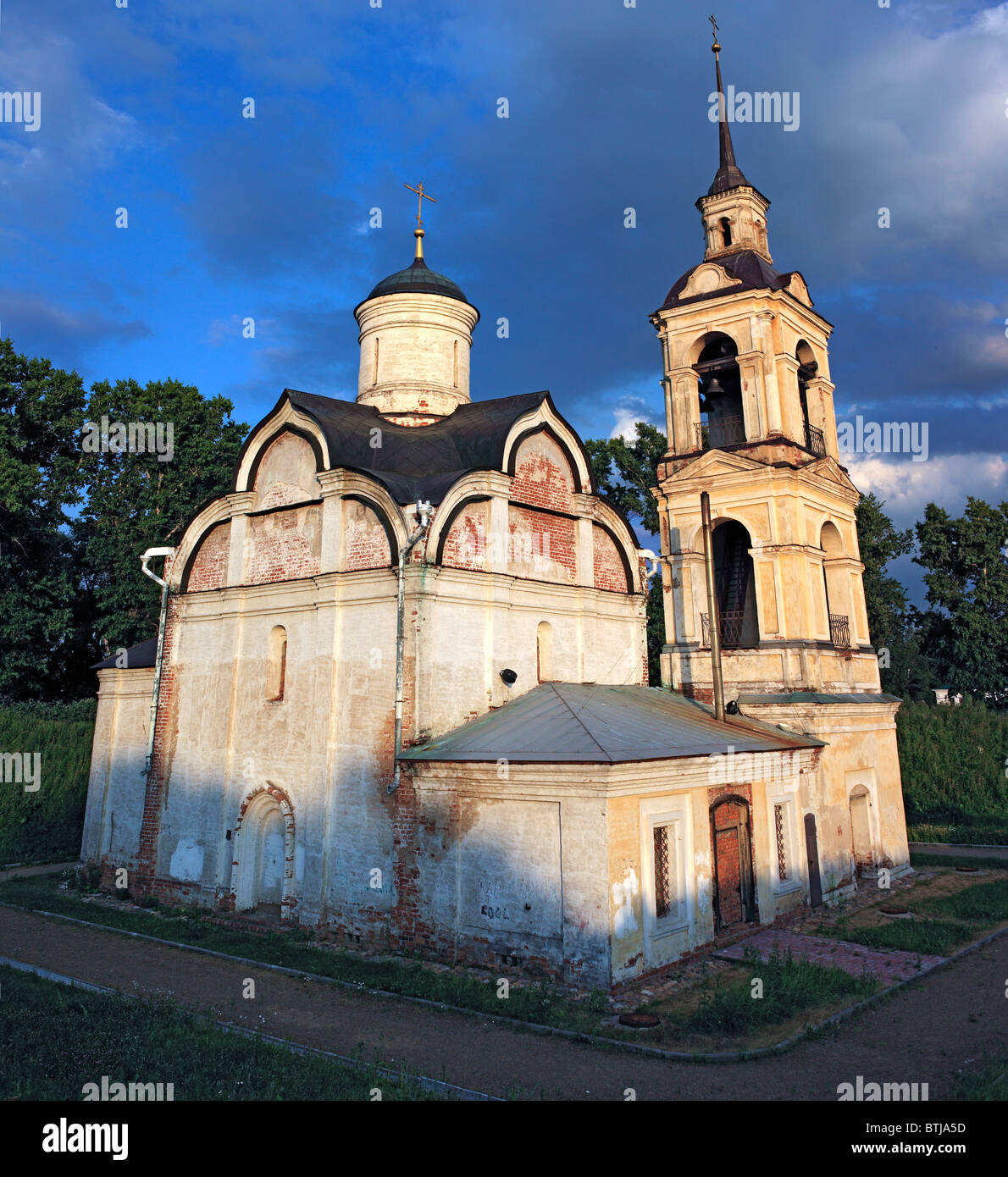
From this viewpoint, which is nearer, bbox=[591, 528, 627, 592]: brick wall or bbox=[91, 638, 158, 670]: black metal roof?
bbox=[591, 528, 627, 592]: brick wall

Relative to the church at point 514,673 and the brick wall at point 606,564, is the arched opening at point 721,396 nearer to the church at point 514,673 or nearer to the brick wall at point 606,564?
the church at point 514,673

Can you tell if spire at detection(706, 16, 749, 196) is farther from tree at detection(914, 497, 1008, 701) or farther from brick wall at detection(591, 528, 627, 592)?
tree at detection(914, 497, 1008, 701)

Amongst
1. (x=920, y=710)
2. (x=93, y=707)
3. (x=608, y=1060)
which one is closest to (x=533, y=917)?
(x=608, y=1060)

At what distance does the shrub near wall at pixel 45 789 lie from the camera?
2073 centimetres

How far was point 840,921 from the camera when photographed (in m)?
12.9

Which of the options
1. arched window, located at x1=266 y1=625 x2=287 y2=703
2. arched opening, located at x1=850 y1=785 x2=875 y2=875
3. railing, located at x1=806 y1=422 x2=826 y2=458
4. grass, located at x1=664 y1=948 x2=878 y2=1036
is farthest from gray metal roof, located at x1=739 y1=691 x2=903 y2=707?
arched window, located at x1=266 y1=625 x2=287 y2=703

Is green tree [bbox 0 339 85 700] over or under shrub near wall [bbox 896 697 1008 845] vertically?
over

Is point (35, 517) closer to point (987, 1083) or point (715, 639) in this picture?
point (715, 639)

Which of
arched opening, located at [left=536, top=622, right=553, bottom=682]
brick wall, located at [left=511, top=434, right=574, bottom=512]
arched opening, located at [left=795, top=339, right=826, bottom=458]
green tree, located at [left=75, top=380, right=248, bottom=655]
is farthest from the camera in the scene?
green tree, located at [left=75, top=380, right=248, bottom=655]

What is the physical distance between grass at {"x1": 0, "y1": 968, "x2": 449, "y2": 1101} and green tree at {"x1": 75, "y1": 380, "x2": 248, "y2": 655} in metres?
18.3

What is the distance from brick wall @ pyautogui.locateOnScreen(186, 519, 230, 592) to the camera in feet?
52.0

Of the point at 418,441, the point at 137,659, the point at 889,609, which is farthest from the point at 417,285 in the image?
the point at 889,609

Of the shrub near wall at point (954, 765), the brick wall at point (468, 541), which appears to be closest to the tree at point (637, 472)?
the shrub near wall at point (954, 765)

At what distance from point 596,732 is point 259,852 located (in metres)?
6.81
